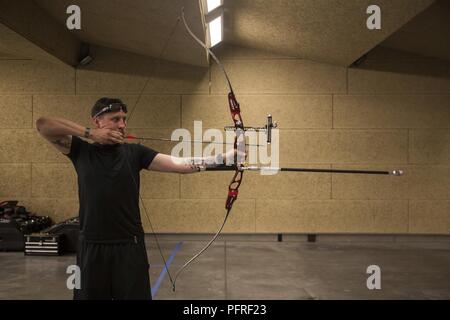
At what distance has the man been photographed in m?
1.44

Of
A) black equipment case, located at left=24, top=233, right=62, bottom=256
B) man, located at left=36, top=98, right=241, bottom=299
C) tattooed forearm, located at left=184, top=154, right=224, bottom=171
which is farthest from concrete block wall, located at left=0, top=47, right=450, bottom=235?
man, located at left=36, top=98, right=241, bottom=299

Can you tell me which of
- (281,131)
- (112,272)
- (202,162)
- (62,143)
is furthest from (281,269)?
(62,143)

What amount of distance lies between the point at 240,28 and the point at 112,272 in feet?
10.1

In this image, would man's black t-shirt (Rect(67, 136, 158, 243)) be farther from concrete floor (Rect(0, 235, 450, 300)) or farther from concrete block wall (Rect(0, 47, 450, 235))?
concrete block wall (Rect(0, 47, 450, 235))

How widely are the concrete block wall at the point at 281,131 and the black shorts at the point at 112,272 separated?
120 inches

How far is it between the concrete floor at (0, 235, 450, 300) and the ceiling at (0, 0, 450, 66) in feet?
6.57

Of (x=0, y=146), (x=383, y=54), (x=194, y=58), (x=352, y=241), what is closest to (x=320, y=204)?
(x=352, y=241)

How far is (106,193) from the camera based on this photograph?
1.45m

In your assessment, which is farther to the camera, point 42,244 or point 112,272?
point 42,244

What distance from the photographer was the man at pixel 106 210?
1.44 metres

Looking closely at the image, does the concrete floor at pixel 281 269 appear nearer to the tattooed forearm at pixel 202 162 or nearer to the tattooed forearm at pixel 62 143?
the tattooed forearm at pixel 202 162

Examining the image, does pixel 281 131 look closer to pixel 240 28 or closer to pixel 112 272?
pixel 240 28

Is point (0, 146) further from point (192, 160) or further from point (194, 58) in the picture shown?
point (192, 160)

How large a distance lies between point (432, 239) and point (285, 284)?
2410 millimetres
